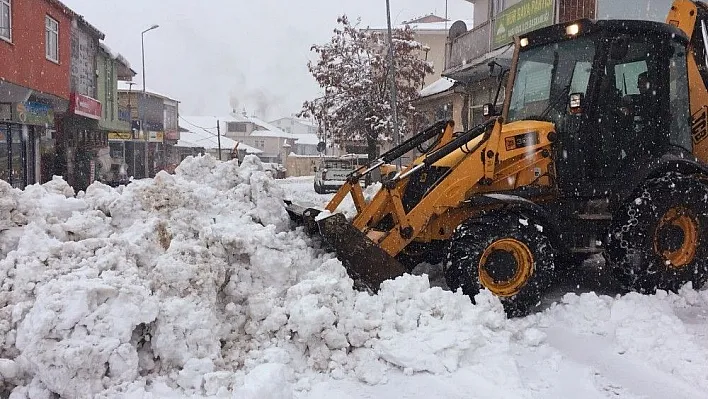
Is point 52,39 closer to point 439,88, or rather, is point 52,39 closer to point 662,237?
point 439,88

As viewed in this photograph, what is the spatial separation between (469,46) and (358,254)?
48.2 feet

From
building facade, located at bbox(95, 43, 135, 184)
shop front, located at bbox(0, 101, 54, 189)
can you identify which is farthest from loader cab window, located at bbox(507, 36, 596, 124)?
building facade, located at bbox(95, 43, 135, 184)

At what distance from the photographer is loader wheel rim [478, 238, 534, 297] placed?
535 cm

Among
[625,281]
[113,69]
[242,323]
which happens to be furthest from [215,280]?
[113,69]

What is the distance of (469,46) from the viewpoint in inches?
734

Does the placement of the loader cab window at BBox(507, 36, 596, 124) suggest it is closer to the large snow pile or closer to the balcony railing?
the large snow pile

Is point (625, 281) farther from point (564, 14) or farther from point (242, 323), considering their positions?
point (564, 14)

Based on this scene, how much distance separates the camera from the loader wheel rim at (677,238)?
230 inches

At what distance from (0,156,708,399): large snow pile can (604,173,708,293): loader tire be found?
0.33 meters

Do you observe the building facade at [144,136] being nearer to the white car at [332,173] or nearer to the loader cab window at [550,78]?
the white car at [332,173]

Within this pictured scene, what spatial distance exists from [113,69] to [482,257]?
2968 cm

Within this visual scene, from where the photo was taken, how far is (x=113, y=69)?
102ft

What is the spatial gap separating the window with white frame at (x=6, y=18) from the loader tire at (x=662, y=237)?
49.6ft

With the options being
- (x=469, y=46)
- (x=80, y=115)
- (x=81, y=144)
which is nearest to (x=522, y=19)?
(x=469, y=46)
